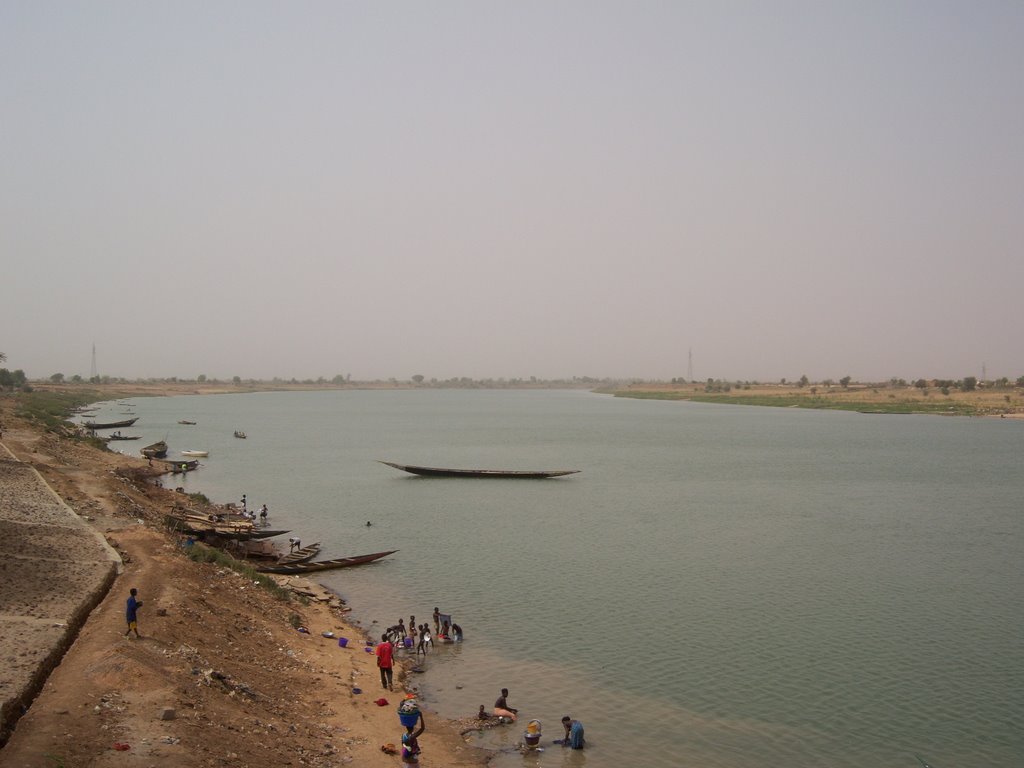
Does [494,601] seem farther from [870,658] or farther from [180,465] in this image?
[180,465]

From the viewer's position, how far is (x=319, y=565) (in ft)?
106

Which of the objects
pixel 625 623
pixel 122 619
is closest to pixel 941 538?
pixel 625 623

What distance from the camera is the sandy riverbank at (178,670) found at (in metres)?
12.8

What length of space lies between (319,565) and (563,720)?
57.0 ft

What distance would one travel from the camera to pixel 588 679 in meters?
21.2

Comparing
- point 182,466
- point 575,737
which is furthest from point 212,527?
point 182,466

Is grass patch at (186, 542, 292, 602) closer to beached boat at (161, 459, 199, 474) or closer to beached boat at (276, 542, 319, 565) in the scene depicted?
beached boat at (276, 542, 319, 565)

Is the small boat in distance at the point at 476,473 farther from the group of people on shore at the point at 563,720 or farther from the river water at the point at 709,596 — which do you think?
the group of people on shore at the point at 563,720

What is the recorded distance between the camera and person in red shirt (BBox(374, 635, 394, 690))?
19.5m

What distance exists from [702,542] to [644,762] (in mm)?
23320

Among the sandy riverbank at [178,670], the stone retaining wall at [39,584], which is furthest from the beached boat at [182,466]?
the sandy riverbank at [178,670]

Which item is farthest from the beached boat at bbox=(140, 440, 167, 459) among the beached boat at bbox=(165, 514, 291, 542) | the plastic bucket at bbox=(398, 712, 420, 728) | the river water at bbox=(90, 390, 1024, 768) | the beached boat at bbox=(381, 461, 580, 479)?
the plastic bucket at bbox=(398, 712, 420, 728)

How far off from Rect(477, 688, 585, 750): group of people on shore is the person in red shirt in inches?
109

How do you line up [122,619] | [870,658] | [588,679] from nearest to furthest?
1. [122,619]
2. [588,679]
3. [870,658]
